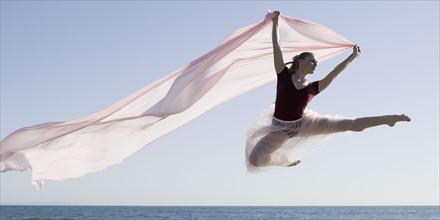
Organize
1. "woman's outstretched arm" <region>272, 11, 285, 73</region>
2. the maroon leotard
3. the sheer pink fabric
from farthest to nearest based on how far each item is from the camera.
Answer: the maroon leotard → the sheer pink fabric → "woman's outstretched arm" <region>272, 11, 285, 73</region>

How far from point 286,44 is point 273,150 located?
4.83ft

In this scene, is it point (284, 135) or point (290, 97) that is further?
point (284, 135)

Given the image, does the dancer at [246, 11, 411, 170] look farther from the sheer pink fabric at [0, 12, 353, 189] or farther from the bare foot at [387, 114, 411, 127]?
the sheer pink fabric at [0, 12, 353, 189]

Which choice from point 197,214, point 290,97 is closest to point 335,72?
point 290,97

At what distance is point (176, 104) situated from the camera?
8305 mm

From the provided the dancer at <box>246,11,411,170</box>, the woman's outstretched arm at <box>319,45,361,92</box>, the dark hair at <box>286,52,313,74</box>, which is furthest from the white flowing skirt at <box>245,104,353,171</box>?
the dark hair at <box>286,52,313,74</box>

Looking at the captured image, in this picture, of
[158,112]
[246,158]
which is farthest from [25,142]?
[246,158]

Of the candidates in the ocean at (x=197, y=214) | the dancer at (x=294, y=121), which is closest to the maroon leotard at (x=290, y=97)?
the dancer at (x=294, y=121)

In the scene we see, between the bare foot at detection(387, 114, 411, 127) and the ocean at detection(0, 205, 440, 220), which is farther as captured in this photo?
the ocean at detection(0, 205, 440, 220)

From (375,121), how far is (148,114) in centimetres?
260

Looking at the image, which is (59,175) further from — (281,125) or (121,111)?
(281,125)

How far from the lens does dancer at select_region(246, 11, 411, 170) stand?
8109 millimetres

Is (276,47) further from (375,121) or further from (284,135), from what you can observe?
(375,121)

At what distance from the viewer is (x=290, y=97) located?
26.8 ft
